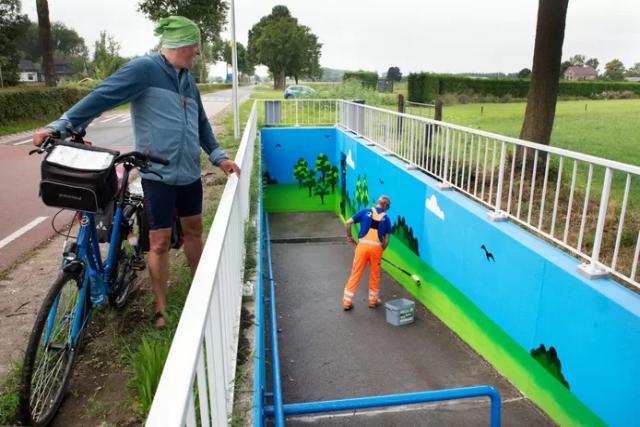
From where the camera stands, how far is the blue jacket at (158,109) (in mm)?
3123

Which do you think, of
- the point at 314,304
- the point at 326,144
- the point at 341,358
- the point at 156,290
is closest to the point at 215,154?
the point at 156,290

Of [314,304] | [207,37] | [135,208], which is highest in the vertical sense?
[207,37]

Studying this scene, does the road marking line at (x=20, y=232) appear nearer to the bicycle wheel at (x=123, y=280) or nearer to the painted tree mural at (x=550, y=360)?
the bicycle wheel at (x=123, y=280)

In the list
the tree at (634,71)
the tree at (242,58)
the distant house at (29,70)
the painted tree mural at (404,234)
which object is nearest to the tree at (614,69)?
the tree at (634,71)

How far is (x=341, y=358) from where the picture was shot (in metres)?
5.75

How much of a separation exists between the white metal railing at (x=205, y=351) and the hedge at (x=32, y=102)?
1850 cm

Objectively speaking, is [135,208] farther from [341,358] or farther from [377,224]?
[377,224]

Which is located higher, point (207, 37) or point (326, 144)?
point (207, 37)

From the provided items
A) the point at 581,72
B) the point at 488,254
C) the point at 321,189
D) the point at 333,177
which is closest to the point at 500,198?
the point at 488,254

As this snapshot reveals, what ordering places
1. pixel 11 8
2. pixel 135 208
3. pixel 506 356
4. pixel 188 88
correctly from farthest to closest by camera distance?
pixel 11 8 < pixel 506 356 < pixel 135 208 < pixel 188 88

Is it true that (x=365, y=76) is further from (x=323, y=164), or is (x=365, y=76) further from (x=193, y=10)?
(x=323, y=164)

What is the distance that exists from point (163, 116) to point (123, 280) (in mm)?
1241

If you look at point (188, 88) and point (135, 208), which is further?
point (135, 208)

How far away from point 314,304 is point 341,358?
5.85 feet
